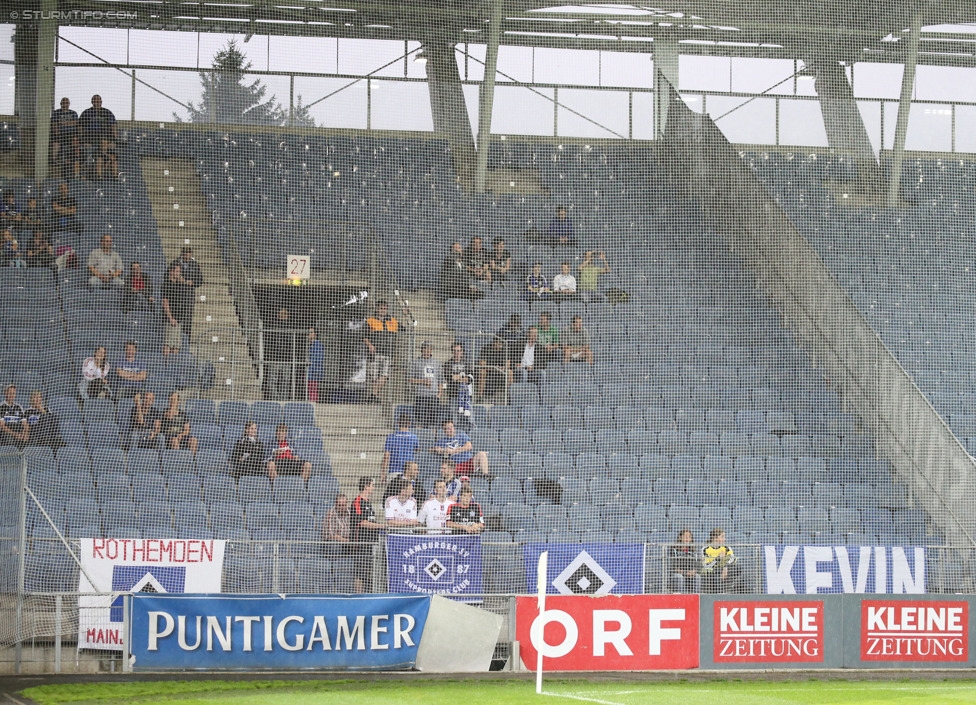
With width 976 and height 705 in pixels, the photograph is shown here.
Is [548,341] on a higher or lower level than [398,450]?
higher

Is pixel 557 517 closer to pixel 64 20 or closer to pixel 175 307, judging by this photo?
pixel 175 307

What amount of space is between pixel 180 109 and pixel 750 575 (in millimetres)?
10691

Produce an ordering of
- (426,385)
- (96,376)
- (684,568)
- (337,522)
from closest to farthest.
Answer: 1. (684,568)
2. (337,522)
3. (96,376)
4. (426,385)

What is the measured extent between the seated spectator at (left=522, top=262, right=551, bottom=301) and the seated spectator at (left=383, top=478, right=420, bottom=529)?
13.5ft

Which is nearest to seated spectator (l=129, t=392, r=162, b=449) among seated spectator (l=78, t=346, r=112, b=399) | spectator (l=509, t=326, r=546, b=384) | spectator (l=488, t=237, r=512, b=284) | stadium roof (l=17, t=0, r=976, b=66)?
seated spectator (l=78, t=346, r=112, b=399)

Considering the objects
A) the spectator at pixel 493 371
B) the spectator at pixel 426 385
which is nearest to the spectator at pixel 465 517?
the spectator at pixel 426 385

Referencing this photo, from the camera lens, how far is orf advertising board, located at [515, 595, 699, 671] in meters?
13.0

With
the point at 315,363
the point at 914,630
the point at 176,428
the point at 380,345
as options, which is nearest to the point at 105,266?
the point at 176,428

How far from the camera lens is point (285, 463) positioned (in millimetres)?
16219

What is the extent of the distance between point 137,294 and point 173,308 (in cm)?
53

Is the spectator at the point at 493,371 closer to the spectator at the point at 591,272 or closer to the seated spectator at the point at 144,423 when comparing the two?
the spectator at the point at 591,272

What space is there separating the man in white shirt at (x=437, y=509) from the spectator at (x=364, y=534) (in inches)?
20.3

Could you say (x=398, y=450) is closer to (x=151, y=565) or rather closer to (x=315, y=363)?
(x=315, y=363)

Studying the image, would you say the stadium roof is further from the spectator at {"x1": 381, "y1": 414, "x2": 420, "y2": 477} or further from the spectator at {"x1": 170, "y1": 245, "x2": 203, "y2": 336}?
the spectator at {"x1": 381, "y1": 414, "x2": 420, "y2": 477}
